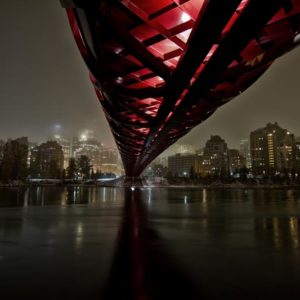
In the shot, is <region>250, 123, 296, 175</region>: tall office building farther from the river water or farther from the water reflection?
the river water

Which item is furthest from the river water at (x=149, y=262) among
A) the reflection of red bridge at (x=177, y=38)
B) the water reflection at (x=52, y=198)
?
the water reflection at (x=52, y=198)

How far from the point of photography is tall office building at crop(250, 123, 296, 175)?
541 feet

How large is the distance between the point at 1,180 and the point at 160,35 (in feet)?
339

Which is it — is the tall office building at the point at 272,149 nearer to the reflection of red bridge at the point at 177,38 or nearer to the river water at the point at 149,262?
the river water at the point at 149,262

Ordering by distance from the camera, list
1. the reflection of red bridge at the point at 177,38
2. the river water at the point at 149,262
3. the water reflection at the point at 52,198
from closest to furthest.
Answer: the reflection of red bridge at the point at 177,38 < the river water at the point at 149,262 < the water reflection at the point at 52,198

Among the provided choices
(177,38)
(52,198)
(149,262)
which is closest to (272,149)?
(52,198)

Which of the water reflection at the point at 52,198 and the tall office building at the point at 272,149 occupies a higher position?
the tall office building at the point at 272,149

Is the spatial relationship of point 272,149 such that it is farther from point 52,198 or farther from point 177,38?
point 177,38

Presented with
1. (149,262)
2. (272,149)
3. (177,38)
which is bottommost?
(149,262)

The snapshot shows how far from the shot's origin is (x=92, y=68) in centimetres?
923

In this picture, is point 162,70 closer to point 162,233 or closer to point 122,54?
point 122,54

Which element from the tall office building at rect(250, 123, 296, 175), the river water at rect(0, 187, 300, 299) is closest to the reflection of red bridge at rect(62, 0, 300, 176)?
the river water at rect(0, 187, 300, 299)

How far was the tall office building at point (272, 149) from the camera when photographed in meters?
165

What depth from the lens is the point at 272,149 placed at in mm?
176125
